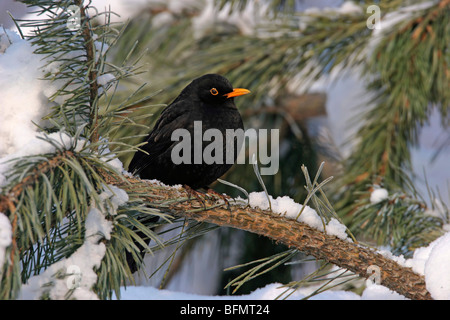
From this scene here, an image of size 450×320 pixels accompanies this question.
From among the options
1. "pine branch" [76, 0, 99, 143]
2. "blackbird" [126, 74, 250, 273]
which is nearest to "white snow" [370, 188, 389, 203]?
"blackbird" [126, 74, 250, 273]

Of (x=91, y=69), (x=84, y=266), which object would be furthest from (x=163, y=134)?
(x=84, y=266)

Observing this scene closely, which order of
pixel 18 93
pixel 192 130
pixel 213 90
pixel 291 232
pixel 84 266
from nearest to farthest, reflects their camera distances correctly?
pixel 84 266 < pixel 18 93 < pixel 291 232 < pixel 192 130 < pixel 213 90

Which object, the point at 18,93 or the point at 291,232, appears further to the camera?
the point at 291,232

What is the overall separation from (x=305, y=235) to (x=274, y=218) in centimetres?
7

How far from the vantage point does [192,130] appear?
1.62 m

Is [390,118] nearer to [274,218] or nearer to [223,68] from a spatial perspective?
[223,68]

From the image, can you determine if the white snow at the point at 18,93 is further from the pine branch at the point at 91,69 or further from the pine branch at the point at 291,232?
the pine branch at the point at 291,232

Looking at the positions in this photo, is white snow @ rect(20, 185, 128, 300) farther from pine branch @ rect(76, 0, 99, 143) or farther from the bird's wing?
the bird's wing

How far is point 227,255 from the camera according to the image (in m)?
2.53

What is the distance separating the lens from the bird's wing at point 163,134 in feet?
→ 5.39

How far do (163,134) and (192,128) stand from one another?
0.10 metres

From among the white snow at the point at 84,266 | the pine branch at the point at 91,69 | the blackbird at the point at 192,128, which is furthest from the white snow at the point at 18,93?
the blackbird at the point at 192,128

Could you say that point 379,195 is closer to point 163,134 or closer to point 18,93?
point 163,134

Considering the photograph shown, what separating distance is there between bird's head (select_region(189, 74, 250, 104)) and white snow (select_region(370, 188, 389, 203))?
1.98ft
